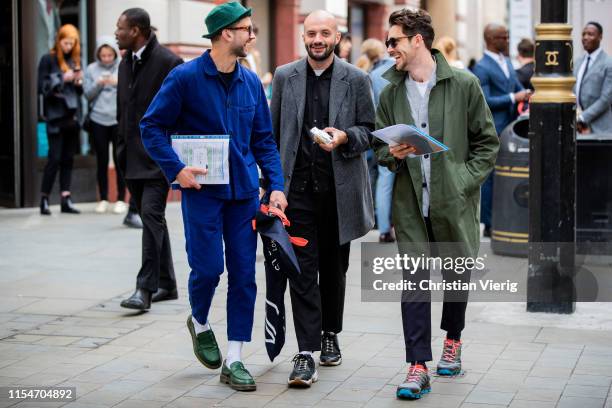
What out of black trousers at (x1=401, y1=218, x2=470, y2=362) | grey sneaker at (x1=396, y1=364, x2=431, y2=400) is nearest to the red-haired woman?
black trousers at (x1=401, y1=218, x2=470, y2=362)

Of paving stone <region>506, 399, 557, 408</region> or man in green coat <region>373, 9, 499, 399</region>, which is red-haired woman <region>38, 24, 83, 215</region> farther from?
paving stone <region>506, 399, 557, 408</region>

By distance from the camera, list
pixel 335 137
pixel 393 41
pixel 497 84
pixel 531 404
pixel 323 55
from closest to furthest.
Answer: pixel 531 404 < pixel 393 41 < pixel 335 137 < pixel 323 55 < pixel 497 84

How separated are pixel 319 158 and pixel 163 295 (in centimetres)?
235

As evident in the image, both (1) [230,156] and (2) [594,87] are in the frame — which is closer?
(1) [230,156]

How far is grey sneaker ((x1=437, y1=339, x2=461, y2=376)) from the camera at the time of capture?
19.9ft

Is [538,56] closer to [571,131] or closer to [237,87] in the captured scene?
[571,131]

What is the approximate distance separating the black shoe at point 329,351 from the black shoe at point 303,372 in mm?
313

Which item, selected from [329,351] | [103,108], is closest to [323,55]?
[329,351]

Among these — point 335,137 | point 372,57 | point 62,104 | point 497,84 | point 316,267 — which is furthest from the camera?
point 62,104

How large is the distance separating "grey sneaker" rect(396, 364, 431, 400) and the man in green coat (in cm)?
5

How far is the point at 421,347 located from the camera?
5.77 m

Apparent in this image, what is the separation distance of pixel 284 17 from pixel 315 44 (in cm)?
1143

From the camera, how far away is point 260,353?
664 centimetres

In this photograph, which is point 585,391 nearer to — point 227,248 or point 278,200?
point 278,200
